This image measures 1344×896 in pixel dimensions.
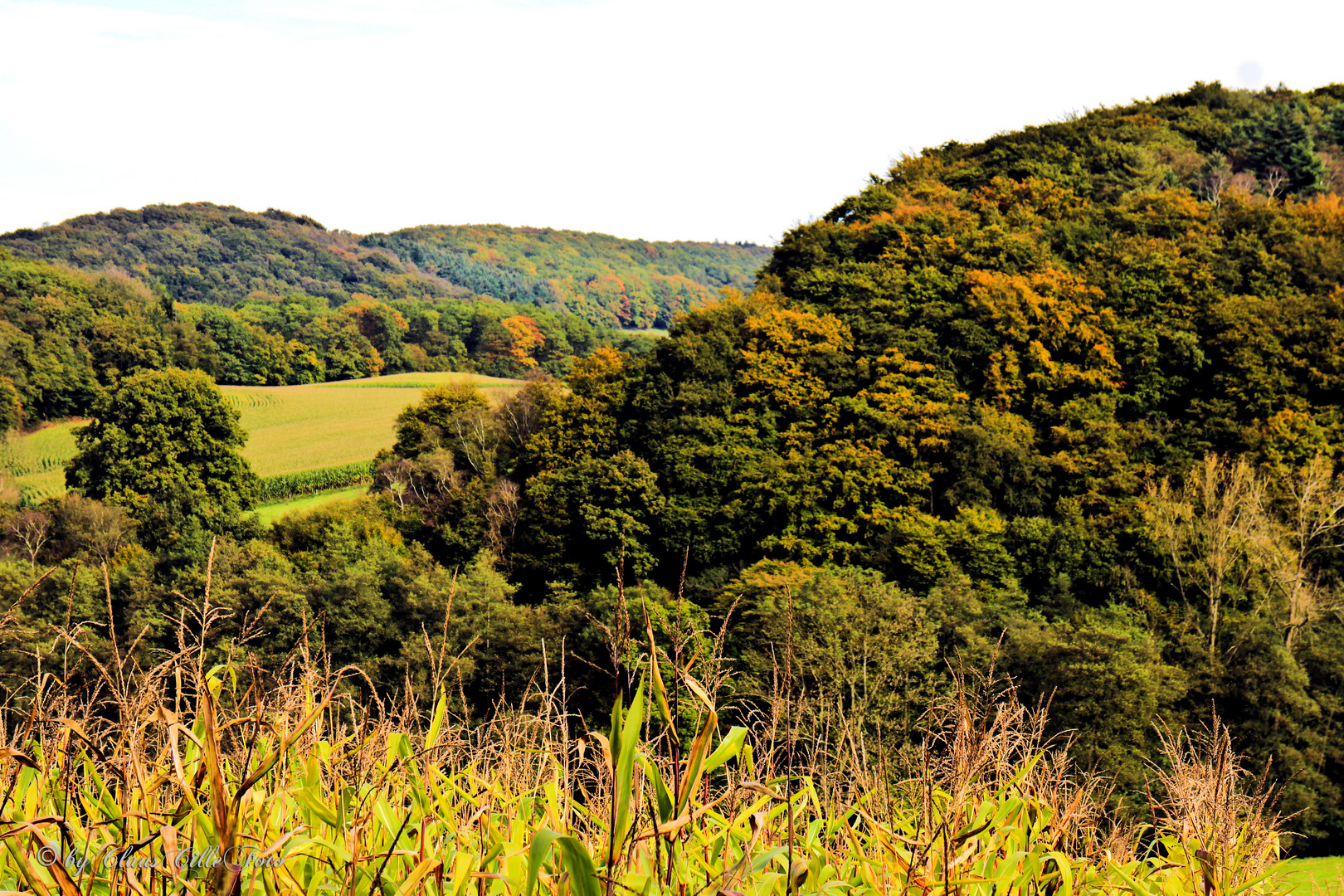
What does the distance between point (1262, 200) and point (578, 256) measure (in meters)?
120

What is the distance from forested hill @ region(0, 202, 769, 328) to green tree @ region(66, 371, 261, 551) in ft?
200

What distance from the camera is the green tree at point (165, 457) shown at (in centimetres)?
3133

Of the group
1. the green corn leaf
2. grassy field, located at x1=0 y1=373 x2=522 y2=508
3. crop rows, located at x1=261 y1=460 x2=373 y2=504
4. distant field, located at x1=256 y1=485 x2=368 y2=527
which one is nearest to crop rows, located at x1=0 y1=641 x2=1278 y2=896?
the green corn leaf

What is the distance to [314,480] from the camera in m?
42.9

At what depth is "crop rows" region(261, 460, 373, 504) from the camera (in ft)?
136

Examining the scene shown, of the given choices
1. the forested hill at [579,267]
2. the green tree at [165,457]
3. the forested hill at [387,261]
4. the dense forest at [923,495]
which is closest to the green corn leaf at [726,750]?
the dense forest at [923,495]

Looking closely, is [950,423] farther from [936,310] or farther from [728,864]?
[728,864]

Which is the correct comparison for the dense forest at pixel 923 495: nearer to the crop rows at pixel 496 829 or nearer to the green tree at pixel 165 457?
the green tree at pixel 165 457

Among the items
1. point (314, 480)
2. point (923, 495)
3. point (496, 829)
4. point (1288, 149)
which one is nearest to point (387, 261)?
point (314, 480)

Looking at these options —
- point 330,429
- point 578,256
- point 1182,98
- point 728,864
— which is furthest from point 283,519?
point 578,256

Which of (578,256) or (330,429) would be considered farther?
(578,256)

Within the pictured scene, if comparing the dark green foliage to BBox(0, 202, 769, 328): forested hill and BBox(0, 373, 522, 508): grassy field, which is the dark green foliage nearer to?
BBox(0, 373, 522, 508): grassy field

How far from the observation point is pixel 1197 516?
2100 cm

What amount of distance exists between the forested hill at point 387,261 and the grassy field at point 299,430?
34.3m
